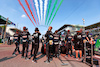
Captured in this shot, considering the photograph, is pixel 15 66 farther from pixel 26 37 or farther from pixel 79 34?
pixel 79 34

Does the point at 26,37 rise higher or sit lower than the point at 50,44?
higher

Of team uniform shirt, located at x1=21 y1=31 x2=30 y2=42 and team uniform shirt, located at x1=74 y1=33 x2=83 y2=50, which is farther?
team uniform shirt, located at x1=21 y1=31 x2=30 y2=42

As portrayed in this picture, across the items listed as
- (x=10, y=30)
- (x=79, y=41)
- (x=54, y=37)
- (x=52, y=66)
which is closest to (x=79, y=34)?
(x=79, y=41)

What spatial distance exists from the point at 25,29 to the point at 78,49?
Answer: 3.60 metres

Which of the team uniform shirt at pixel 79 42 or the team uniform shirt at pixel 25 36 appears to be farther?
the team uniform shirt at pixel 25 36

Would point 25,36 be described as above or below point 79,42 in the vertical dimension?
above

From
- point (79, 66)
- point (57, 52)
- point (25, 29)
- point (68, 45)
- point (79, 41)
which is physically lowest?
point (79, 66)

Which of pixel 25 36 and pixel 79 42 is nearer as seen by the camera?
pixel 79 42

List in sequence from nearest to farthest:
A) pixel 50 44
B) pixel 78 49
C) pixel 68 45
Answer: pixel 50 44 < pixel 78 49 < pixel 68 45

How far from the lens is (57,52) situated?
4754 mm

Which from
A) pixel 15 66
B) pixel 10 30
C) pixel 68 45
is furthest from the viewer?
pixel 10 30

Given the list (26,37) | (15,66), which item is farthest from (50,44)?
(15,66)

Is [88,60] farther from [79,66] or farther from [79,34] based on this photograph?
[79,34]

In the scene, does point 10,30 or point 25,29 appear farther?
point 10,30
